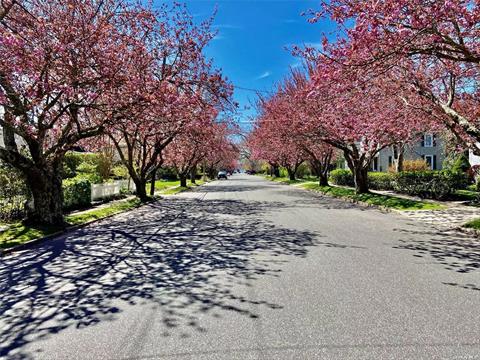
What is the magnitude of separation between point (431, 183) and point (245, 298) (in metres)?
17.9

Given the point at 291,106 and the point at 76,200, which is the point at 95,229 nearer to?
the point at 76,200

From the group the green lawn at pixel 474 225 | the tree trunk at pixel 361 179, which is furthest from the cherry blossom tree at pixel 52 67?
the tree trunk at pixel 361 179

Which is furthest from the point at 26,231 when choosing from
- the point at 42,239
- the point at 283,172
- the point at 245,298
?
the point at 283,172

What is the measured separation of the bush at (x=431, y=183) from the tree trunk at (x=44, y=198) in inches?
679

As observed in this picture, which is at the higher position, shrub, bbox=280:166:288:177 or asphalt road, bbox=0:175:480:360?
shrub, bbox=280:166:288:177

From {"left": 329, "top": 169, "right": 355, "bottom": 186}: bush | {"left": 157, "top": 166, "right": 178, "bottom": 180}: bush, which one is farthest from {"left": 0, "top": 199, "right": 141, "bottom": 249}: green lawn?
{"left": 157, "top": 166, "right": 178, "bottom": 180}: bush

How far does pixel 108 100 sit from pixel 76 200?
285 inches

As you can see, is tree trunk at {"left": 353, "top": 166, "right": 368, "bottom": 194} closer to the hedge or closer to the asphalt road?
the hedge

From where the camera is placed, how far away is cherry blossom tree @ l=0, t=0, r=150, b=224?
9562 mm

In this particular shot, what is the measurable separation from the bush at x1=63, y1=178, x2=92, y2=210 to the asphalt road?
7.47m

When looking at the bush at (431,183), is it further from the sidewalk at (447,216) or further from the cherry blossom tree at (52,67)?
the cherry blossom tree at (52,67)

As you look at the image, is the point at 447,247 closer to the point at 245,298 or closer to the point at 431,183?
the point at 245,298

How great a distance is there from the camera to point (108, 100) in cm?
1239

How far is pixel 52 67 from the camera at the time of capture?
983 centimetres
